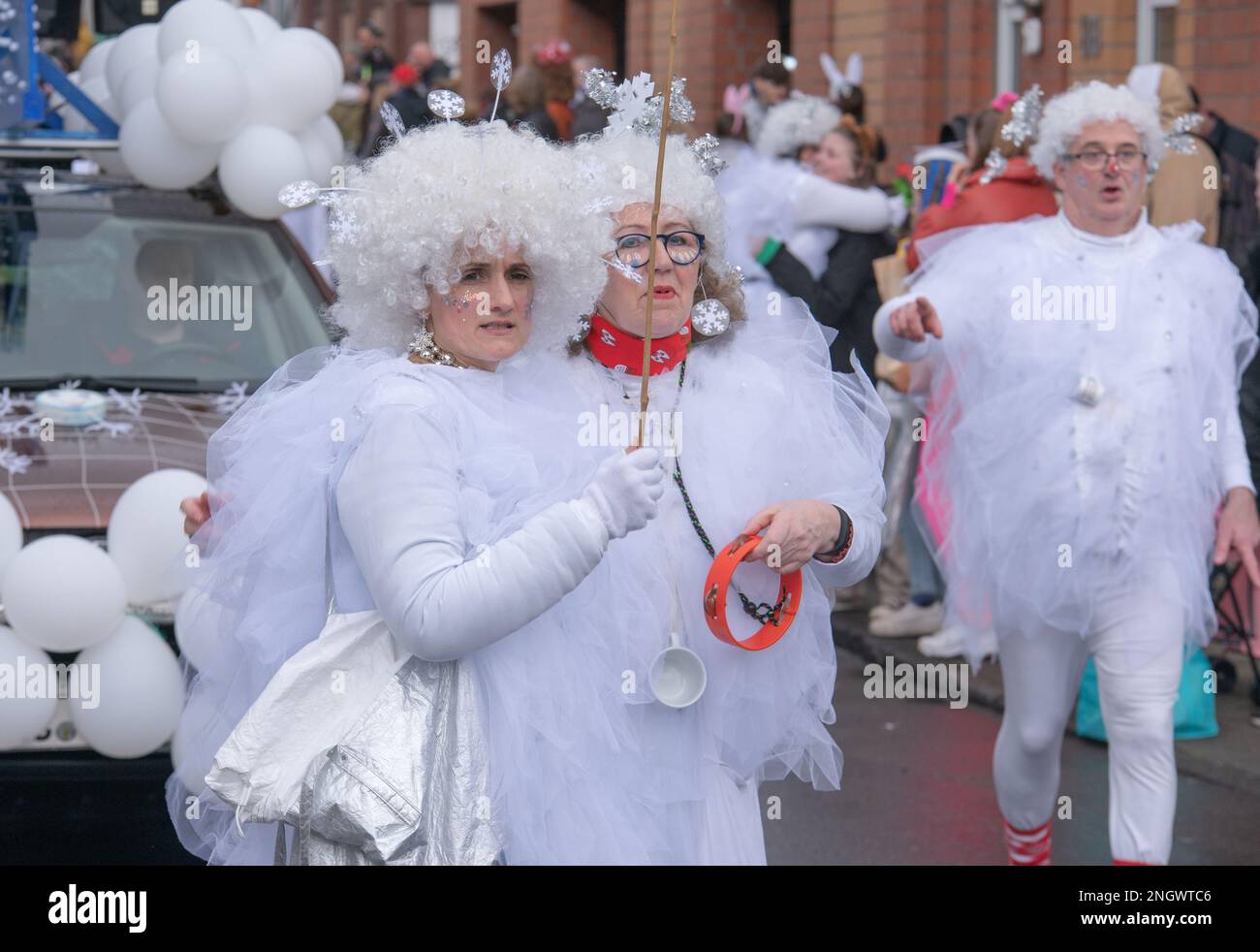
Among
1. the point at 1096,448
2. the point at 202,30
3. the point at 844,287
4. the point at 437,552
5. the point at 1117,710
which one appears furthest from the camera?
the point at 844,287

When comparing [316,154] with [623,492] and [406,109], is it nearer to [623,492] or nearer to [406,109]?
[623,492]

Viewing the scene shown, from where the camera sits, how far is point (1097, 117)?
4.91 m

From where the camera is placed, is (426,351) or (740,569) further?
(740,569)

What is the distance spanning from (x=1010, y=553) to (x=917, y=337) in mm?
642

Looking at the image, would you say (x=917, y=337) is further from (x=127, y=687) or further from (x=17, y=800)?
(x=17, y=800)

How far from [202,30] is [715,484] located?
3441 millimetres

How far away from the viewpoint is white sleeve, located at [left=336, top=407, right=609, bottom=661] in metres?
2.64

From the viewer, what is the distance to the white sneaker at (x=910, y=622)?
27.2 ft

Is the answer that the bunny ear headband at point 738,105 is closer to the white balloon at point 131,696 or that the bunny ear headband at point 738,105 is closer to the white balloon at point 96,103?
the white balloon at point 96,103

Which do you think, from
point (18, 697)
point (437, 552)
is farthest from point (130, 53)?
point (437, 552)

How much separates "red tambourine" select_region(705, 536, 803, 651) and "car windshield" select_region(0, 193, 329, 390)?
2.72 m

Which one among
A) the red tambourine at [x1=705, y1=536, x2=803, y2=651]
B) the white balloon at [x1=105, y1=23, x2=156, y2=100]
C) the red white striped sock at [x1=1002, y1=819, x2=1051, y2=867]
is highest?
the white balloon at [x1=105, y1=23, x2=156, y2=100]

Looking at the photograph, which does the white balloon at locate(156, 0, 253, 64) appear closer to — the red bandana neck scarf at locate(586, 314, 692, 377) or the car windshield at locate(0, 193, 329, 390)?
the car windshield at locate(0, 193, 329, 390)

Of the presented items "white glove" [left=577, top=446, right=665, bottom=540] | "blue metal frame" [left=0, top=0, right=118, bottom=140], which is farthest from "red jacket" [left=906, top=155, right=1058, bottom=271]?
"white glove" [left=577, top=446, right=665, bottom=540]
